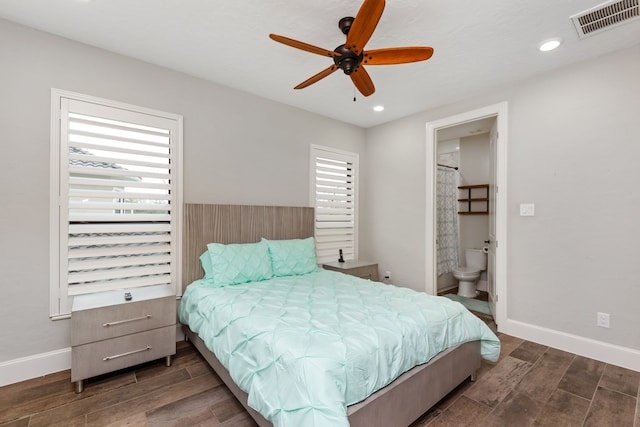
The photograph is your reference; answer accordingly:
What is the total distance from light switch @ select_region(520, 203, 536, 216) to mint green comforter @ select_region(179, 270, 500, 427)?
4.80 feet

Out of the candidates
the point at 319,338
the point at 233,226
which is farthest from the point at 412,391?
the point at 233,226

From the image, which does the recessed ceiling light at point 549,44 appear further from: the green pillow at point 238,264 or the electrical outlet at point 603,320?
the green pillow at point 238,264

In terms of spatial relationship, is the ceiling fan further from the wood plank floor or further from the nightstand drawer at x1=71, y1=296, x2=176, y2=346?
the wood plank floor

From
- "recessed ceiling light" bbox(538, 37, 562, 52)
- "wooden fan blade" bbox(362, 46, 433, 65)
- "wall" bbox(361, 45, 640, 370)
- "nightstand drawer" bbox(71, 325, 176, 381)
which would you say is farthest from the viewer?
"wall" bbox(361, 45, 640, 370)

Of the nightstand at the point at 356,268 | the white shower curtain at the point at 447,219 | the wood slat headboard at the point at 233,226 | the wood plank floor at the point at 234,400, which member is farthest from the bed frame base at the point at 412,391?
the white shower curtain at the point at 447,219

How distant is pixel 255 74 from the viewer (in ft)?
9.41

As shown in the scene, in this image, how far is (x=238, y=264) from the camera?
2688 mm

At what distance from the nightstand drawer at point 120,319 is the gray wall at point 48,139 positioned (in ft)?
1.56

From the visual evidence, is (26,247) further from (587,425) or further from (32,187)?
(587,425)

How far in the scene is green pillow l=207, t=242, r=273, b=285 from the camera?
2604 mm

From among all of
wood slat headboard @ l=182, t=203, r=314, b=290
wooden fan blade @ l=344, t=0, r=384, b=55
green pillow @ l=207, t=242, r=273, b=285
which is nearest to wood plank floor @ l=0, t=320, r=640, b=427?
green pillow @ l=207, t=242, r=273, b=285

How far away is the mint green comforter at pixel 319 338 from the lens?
4.17ft

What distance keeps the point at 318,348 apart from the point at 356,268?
2371mm

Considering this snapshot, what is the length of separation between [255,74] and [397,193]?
8.06 ft
